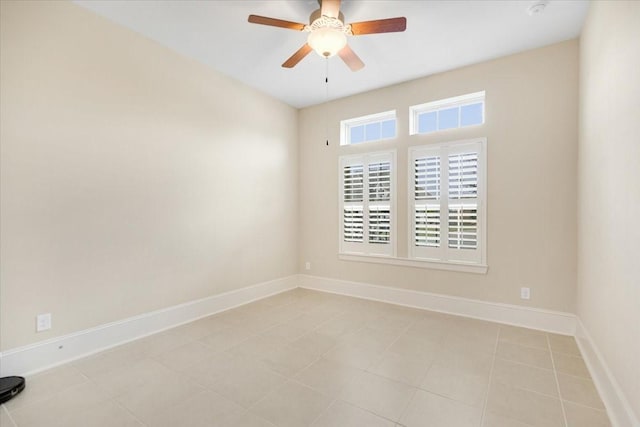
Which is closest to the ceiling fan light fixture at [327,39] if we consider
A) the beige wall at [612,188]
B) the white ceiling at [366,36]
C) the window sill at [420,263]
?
the white ceiling at [366,36]

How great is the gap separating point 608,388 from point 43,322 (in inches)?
158

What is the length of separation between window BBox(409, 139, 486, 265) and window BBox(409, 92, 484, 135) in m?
0.27

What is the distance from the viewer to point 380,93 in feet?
13.3

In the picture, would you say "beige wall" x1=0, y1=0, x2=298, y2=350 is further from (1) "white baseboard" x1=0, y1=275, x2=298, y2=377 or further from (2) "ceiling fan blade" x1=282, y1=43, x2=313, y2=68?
(2) "ceiling fan blade" x1=282, y1=43, x2=313, y2=68

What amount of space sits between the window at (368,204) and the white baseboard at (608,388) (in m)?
2.08

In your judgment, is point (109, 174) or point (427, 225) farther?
point (427, 225)

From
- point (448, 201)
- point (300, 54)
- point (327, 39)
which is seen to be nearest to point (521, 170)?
point (448, 201)

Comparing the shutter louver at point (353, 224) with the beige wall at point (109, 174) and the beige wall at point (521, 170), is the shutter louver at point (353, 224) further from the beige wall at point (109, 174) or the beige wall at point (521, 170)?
the beige wall at point (109, 174)

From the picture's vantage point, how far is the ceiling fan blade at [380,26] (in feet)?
6.81

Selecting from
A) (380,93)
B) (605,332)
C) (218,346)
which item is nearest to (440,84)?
(380,93)

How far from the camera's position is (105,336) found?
2605mm

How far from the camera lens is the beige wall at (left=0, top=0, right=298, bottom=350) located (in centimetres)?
218

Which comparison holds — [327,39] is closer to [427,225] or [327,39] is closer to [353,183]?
[353,183]

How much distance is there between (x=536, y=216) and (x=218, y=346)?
11.4 feet
